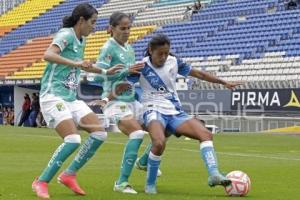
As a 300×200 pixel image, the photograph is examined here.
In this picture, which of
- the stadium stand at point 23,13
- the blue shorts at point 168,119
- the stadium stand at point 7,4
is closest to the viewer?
the blue shorts at point 168,119

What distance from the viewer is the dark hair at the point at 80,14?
7871mm

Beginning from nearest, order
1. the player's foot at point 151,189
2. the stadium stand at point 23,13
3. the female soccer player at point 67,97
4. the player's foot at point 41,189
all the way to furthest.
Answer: the player's foot at point 41,189
the female soccer player at point 67,97
the player's foot at point 151,189
the stadium stand at point 23,13

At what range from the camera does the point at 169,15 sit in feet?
139

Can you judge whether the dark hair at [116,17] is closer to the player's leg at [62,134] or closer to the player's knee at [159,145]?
the player's leg at [62,134]

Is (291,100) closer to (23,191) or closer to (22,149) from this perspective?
(22,149)

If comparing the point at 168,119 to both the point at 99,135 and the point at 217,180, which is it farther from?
the point at 217,180

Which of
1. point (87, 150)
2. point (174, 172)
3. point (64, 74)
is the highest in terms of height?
point (64, 74)

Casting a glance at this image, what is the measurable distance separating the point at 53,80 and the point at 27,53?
41.2 meters

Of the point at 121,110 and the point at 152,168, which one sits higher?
the point at 121,110

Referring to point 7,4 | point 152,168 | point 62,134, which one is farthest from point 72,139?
point 7,4

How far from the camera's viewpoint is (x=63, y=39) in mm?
7711

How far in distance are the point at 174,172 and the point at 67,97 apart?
3.81 m

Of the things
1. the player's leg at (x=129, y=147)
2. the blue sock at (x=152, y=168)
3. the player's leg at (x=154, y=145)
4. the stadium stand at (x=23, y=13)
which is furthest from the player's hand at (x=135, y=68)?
the stadium stand at (x=23, y=13)

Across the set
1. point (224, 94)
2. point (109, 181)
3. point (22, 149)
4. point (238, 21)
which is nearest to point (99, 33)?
point (238, 21)
